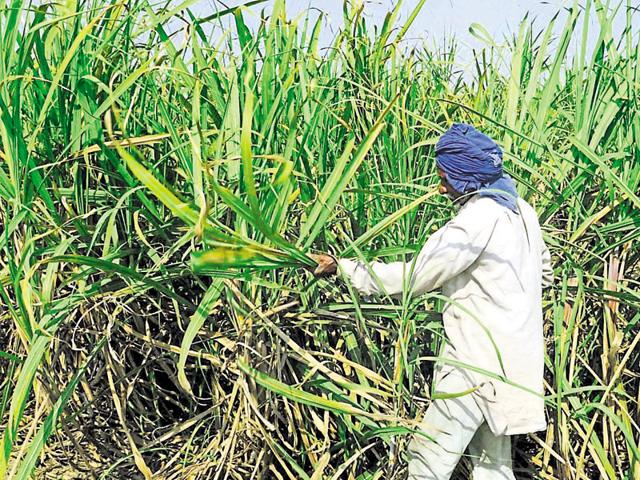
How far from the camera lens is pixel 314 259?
4.53 ft

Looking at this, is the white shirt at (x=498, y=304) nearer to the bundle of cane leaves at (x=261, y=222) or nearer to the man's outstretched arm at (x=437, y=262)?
the man's outstretched arm at (x=437, y=262)

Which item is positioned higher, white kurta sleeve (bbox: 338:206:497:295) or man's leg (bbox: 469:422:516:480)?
white kurta sleeve (bbox: 338:206:497:295)

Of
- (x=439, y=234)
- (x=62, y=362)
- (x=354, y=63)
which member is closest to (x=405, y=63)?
(x=354, y=63)

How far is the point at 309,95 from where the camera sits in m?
1.59

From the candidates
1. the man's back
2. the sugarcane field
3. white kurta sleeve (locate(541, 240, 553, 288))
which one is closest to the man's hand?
the sugarcane field

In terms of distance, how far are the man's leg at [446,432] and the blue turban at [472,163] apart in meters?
0.37

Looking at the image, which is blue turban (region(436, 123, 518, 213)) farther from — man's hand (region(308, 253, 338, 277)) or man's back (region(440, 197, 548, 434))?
man's hand (region(308, 253, 338, 277))

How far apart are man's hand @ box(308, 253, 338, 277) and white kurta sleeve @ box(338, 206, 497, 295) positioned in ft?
0.10

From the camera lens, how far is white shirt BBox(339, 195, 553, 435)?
5.05 ft

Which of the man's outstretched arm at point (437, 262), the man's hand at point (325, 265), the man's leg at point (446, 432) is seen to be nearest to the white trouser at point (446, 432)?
the man's leg at point (446, 432)

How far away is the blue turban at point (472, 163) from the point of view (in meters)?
1.53

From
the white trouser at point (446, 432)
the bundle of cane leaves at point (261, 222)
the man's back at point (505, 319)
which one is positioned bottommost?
the white trouser at point (446, 432)

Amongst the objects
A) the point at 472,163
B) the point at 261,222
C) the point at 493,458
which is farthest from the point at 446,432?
the point at 261,222

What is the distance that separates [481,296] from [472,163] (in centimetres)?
27
